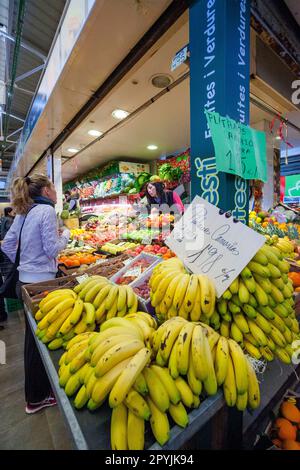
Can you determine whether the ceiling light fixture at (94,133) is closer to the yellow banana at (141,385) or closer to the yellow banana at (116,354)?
the yellow banana at (116,354)

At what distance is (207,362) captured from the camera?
73cm

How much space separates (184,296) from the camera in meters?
0.96

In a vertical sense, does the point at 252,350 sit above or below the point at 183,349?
below

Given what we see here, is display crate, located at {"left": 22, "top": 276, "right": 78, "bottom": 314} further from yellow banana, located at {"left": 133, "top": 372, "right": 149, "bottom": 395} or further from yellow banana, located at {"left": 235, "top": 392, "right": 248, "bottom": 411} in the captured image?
yellow banana, located at {"left": 235, "top": 392, "right": 248, "bottom": 411}

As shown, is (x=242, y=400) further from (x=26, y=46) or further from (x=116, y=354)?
(x=26, y=46)

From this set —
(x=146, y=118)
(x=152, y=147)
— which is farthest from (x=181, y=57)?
(x=152, y=147)

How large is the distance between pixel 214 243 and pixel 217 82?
0.99m

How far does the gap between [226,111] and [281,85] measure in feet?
7.52

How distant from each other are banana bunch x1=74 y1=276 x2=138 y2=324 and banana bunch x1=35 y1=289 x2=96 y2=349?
0.04m

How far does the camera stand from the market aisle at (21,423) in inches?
67.2

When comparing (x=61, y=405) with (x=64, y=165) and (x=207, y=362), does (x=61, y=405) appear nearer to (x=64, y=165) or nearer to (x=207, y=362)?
(x=207, y=362)

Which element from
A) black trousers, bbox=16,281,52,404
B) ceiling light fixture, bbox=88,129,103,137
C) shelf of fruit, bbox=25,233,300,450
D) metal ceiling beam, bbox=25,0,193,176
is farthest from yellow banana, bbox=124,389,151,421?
ceiling light fixture, bbox=88,129,103,137

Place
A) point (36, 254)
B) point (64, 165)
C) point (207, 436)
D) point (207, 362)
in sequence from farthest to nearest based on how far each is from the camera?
1. point (64, 165)
2. point (36, 254)
3. point (207, 436)
4. point (207, 362)
